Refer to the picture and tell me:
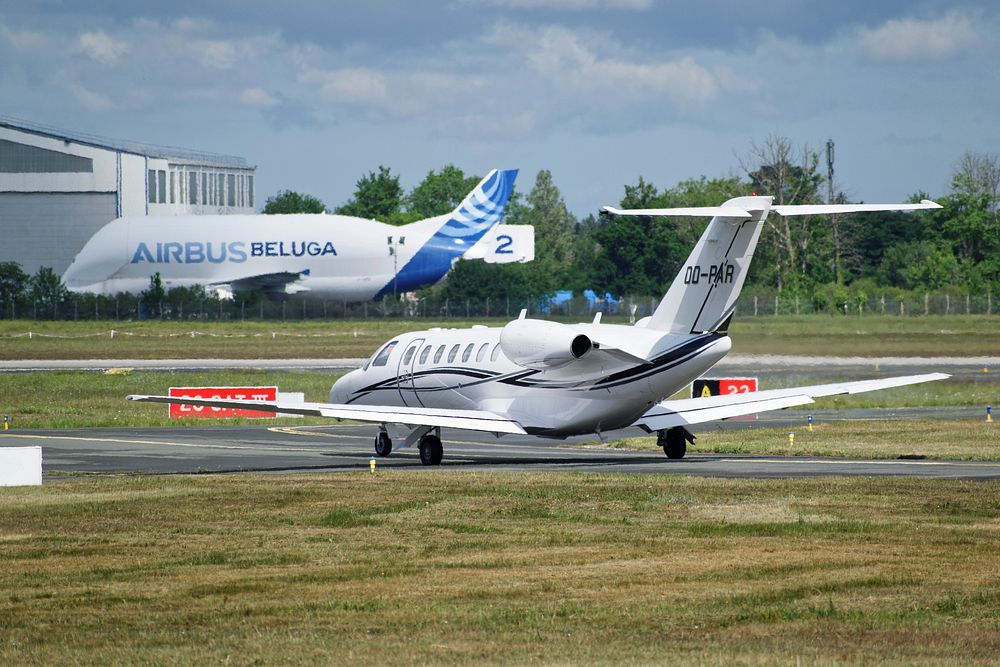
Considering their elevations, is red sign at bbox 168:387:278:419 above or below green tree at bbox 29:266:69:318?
below

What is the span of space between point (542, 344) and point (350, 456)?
24.0 ft

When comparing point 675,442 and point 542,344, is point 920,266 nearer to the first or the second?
point 675,442

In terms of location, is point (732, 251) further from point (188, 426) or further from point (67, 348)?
point (67, 348)

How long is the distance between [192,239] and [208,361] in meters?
41.6

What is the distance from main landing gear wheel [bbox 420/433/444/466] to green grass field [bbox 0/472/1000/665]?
7.09 meters

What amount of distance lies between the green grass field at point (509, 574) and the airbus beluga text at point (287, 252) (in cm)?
8981

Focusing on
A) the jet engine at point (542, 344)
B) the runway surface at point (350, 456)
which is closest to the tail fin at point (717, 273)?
the jet engine at point (542, 344)

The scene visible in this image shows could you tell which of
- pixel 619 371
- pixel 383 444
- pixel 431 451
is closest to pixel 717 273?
pixel 619 371

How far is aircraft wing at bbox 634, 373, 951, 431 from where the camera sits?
31.4 metres

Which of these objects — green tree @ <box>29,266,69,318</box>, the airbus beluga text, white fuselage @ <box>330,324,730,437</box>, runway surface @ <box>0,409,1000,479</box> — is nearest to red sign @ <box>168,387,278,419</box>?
runway surface @ <box>0,409,1000,479</box>

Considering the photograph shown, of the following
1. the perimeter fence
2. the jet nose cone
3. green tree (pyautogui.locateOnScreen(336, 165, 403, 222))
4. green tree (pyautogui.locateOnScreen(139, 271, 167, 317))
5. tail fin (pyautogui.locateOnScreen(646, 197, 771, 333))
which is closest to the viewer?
tail fin (pyautogui.locateOnScreen(646, 197, 771, 333))

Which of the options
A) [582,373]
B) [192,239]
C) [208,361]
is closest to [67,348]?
[208,361]

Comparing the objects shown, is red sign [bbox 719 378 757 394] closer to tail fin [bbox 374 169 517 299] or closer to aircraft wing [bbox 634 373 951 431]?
aircraft wing [bbox 634 373 951 431]

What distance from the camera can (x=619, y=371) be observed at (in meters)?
29.6
